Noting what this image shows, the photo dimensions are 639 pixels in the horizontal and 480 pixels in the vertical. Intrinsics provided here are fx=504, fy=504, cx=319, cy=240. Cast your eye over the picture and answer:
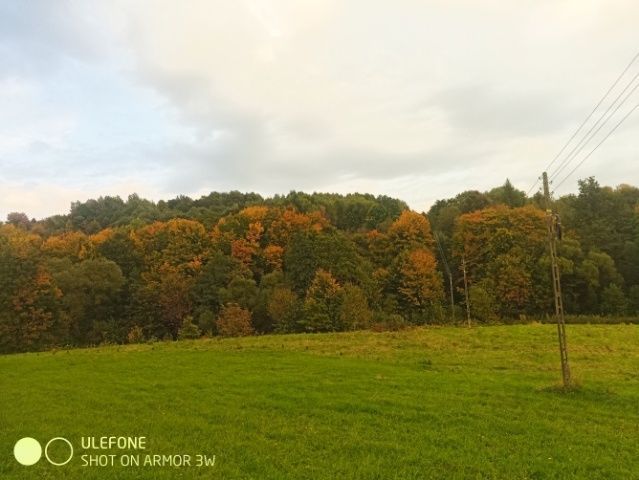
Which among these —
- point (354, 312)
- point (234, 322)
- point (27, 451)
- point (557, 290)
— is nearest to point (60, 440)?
point (27, 451)

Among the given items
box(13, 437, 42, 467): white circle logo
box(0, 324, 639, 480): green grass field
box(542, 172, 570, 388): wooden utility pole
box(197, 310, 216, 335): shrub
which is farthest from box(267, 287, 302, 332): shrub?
box(13, 437, 42, 467): white circle logo

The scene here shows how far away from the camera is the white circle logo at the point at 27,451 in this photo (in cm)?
1215

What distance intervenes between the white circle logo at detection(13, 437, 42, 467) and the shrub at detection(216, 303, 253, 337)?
4708 cm

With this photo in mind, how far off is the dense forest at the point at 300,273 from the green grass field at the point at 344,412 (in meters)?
28.0

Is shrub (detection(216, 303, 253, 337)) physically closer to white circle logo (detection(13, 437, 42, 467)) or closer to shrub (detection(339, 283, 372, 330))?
shrub (detection(339, 283, 372, 330))

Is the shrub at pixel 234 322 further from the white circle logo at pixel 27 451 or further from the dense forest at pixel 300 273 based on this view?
the white circle logo at pixel 27 451

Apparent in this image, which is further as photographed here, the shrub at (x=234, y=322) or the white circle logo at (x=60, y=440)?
the shrub at (x=234, y=322)

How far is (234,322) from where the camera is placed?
6162 cm

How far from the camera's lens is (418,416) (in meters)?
15.5

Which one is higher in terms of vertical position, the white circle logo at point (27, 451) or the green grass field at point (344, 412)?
the white circle logo at point (27, 451)

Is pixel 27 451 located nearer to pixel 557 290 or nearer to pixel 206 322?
pixel 557 290

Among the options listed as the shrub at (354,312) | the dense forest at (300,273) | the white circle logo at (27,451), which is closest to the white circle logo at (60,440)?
the white circle logo at (27,451)

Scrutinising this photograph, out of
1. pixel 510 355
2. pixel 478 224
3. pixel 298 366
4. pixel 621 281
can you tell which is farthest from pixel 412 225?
pixel 298 366

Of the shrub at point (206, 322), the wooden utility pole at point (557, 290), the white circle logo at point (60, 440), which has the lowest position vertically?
the shrub at point (206, 322)
